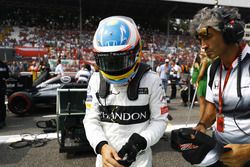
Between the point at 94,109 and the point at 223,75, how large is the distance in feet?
2.88

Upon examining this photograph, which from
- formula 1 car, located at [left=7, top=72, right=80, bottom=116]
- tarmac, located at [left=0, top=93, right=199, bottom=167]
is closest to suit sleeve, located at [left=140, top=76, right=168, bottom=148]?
tarmac, located at [left=0, top=93, right=199, bottom=167]

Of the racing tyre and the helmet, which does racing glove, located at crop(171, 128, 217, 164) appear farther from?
the racing tyre

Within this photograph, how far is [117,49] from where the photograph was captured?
1.24 m

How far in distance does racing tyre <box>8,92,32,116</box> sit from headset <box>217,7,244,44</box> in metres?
5.35

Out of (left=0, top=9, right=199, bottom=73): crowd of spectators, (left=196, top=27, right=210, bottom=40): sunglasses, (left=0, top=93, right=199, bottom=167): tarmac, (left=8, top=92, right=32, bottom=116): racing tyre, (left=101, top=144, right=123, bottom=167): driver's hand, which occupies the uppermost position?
(left=0, top=9, right=199, bottom=73): crowd of spectators

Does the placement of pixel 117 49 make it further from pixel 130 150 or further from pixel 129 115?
pixel 130 150

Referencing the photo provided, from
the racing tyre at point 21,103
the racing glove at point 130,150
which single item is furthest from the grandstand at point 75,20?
the racing glove at point 130,150

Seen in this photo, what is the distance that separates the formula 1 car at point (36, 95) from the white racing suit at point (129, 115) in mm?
4488

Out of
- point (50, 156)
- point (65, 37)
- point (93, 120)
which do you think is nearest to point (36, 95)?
point (50, 156)

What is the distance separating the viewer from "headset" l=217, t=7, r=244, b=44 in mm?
1242

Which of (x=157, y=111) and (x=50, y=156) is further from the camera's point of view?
(x=50, y=156)

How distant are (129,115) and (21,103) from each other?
16.8 feet

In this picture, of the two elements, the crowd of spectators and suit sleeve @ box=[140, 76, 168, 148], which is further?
the crowd of spectators

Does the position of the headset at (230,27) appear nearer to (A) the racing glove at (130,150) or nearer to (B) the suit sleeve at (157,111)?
(B) the suit sleeve at (157,111)
